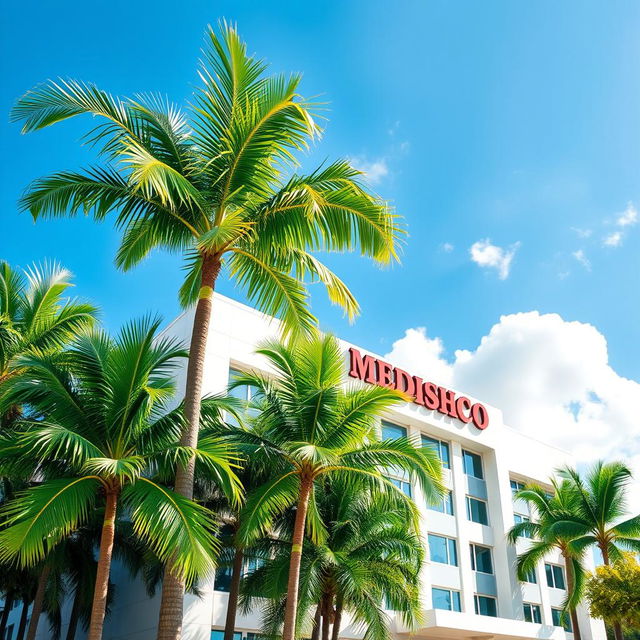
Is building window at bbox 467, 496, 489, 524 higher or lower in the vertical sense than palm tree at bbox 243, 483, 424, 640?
higher

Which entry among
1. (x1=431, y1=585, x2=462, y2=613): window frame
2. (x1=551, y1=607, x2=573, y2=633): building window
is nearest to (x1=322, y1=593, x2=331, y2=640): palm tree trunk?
(x1=431, y1=585, x2=462, y2=613): window frame

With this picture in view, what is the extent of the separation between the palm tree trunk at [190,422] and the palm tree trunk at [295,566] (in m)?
3.33

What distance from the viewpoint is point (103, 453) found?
12.7m

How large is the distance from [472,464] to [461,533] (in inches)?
160

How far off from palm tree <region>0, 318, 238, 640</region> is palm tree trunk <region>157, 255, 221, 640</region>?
277mm

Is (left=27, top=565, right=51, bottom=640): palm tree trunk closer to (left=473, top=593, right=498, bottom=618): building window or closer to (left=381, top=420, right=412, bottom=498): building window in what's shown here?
(left=381, top=420, right=412, bottom=498): building window

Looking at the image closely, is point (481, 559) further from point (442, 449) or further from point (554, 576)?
point (554, 576)

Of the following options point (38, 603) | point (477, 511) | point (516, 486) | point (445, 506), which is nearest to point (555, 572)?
point (516, 486)

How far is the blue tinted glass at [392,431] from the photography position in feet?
95.0

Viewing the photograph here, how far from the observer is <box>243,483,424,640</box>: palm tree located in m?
17.1

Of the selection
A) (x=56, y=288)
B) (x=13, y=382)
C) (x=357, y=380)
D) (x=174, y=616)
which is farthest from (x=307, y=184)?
(x=357, y=380)

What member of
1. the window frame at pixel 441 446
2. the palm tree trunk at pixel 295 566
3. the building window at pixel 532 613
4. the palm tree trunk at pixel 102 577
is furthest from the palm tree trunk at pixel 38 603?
the building window at pixel 532 613

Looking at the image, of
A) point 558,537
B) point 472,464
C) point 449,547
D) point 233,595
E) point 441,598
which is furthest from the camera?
point 472,464

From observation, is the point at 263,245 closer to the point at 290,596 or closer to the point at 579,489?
the point at 290,596
